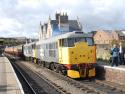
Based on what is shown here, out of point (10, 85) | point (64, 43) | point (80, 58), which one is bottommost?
point (10, 85)

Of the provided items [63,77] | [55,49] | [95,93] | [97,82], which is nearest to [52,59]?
[55,49]

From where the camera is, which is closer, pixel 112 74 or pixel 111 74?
pixel 112 74

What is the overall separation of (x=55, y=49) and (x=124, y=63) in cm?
515

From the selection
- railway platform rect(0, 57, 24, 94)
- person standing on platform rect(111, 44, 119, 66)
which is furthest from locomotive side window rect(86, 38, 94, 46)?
railway platform rect(0, 57, 24, 94)

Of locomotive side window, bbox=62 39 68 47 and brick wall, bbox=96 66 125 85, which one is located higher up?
locomotive side window, bbox=62 39 68 47

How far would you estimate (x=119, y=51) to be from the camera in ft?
85.5

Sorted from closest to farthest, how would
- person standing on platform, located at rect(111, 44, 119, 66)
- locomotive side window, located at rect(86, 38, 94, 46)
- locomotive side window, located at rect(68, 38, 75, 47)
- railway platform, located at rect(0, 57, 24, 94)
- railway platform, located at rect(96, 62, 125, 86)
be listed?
railway platform, located at rect(0, 57, 24, 94) → railway platform, located at rect(96, 62, 125, 86) → locomotive side window, located at rect(68, 38, 75, 47) → locomotive side window, located at rect(86, 38, 94, 46) → person standing on platform, located at rect(111, 44, 119, 66)

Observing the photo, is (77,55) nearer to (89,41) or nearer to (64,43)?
(64,43)

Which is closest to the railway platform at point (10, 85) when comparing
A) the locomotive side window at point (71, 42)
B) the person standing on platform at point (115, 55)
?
the locomotive side window at point (71, 42)

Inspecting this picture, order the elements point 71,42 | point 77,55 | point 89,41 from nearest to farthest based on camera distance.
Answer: point 77,55 < point 71,42 < point 89,41

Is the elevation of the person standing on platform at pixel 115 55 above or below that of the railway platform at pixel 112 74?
above

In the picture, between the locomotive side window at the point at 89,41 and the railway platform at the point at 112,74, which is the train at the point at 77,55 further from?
the railway platform at the point at 112,74

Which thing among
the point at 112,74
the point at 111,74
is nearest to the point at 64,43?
the point at 111,74

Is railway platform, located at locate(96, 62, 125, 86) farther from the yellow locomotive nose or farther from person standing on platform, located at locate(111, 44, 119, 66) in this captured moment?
person standing on platform, located at locate(111, 44, 119, 66)
